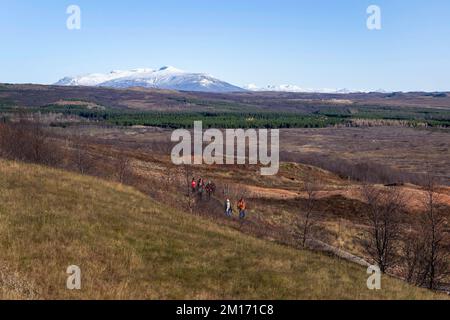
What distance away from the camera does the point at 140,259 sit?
17.0 metres

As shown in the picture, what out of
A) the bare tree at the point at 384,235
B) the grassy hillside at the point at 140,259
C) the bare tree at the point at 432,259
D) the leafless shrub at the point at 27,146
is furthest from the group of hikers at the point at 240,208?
the leafless shrub at the point at 27,146

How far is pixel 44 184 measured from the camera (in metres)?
25.1

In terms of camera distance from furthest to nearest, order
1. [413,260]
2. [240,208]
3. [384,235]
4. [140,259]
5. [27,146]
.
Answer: [27,146], [240,208], [384,235], [413,260], [140,259]

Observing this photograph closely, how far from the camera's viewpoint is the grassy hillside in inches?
568

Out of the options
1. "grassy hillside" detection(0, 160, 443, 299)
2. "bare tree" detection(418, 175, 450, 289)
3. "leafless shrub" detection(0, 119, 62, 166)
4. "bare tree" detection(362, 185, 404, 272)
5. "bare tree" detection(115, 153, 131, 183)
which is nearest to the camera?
"grassy hillside" detection(0, 160, 443, 299)

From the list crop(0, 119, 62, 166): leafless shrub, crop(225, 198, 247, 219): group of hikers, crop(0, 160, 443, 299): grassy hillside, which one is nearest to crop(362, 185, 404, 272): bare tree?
crop(225, 198, 247, 219): group of hikers

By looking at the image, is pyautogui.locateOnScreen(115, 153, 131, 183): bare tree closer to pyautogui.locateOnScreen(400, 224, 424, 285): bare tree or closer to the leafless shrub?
the leafless shrub

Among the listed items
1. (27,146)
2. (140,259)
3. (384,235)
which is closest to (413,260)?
(384,235)

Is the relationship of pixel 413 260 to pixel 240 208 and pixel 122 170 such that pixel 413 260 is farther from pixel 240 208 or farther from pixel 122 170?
pixel 122 170

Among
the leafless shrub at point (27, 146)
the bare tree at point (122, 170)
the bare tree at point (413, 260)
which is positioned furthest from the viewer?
the bare tree at point (122, 170)

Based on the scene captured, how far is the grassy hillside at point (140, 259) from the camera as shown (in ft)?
47.4

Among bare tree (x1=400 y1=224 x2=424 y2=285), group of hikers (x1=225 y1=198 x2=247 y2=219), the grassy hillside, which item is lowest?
bare tree (x1=400 y1=224 x2=424 y2=285)

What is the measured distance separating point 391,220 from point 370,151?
120664mm

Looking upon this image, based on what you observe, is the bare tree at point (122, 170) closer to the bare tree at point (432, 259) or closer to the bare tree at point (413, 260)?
the bare tree at point (413, 260)
